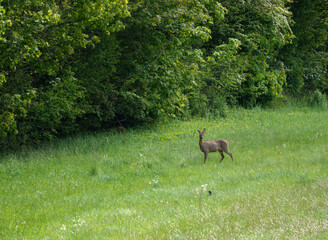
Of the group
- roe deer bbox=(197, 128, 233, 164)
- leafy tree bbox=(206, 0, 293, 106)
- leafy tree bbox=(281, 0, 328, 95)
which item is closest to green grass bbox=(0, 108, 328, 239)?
roe deer bbox=(197, 128, 233, 164)

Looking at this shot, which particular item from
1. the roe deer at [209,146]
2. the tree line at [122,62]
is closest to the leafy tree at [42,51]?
the tree line at [122,62]

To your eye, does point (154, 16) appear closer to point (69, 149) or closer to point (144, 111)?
point (144, 111)

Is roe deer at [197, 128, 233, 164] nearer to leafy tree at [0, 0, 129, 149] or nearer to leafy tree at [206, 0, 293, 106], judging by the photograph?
leafy tree at [0, 0, 129, 149]

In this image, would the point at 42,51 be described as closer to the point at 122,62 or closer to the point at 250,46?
the point at 122,62

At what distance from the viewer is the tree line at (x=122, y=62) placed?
545 inches

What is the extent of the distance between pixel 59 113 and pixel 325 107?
16.3 meters

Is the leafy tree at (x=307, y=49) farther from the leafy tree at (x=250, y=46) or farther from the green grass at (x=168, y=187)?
the green grass at (x=168, y=187)

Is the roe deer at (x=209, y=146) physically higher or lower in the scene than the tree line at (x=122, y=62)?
lower

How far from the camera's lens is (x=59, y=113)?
16688 millimetres

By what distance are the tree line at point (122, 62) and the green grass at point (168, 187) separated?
141 centimetres

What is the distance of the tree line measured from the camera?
45.4 ft

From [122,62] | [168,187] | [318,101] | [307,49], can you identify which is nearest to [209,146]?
[168,187]

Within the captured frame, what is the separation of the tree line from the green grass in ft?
4.62

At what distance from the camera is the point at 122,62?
63.8 ft
